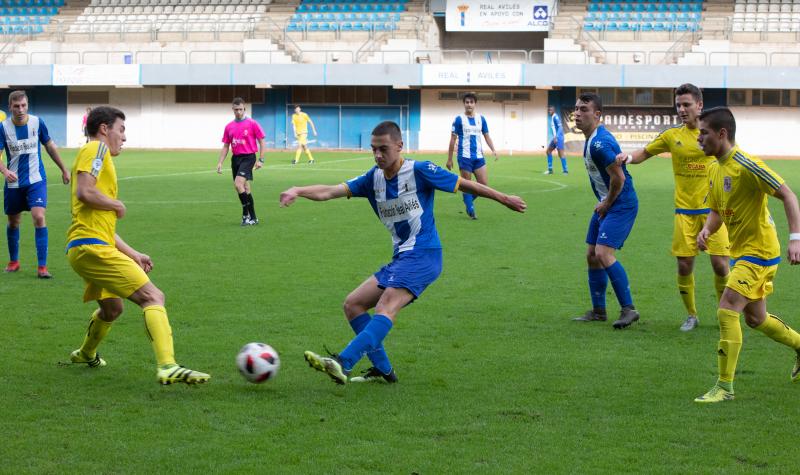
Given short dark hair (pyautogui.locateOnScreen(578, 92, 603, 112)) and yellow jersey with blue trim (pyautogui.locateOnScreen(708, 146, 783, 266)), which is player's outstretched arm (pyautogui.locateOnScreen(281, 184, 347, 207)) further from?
short dark hair (pyautogui.locateOnScreen(578, 92, 603, 112))

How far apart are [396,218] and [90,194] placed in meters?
1.99

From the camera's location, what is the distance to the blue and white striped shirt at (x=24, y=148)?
1141 centimetres

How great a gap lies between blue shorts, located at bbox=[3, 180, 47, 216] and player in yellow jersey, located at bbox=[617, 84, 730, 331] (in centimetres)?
673

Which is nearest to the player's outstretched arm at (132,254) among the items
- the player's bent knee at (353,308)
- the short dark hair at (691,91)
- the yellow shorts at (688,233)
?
the player's bent knee at (353,308)

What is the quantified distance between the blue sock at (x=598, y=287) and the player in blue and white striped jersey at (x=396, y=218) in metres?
2.61

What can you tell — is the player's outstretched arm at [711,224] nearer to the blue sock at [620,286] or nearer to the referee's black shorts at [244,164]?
the blue sock at [620,286]

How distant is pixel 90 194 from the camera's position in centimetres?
645

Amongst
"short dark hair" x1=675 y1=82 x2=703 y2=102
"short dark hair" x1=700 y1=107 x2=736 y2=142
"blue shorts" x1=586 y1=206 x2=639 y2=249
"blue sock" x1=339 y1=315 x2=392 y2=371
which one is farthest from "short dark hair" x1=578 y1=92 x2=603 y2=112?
"blue sock" x1=339 y1=315 x2=392 y2=371

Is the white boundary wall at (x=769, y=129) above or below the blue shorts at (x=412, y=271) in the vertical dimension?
below

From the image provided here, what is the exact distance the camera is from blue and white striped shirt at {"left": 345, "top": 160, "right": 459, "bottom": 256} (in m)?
6.70

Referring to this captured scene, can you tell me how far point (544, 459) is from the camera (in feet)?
16.7

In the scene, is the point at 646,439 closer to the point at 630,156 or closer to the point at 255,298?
the point at 630,156

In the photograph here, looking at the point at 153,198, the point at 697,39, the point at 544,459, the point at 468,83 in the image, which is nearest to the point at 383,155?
the point at 544,459

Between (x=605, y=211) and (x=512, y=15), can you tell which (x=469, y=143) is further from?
(x=512, y=15)
